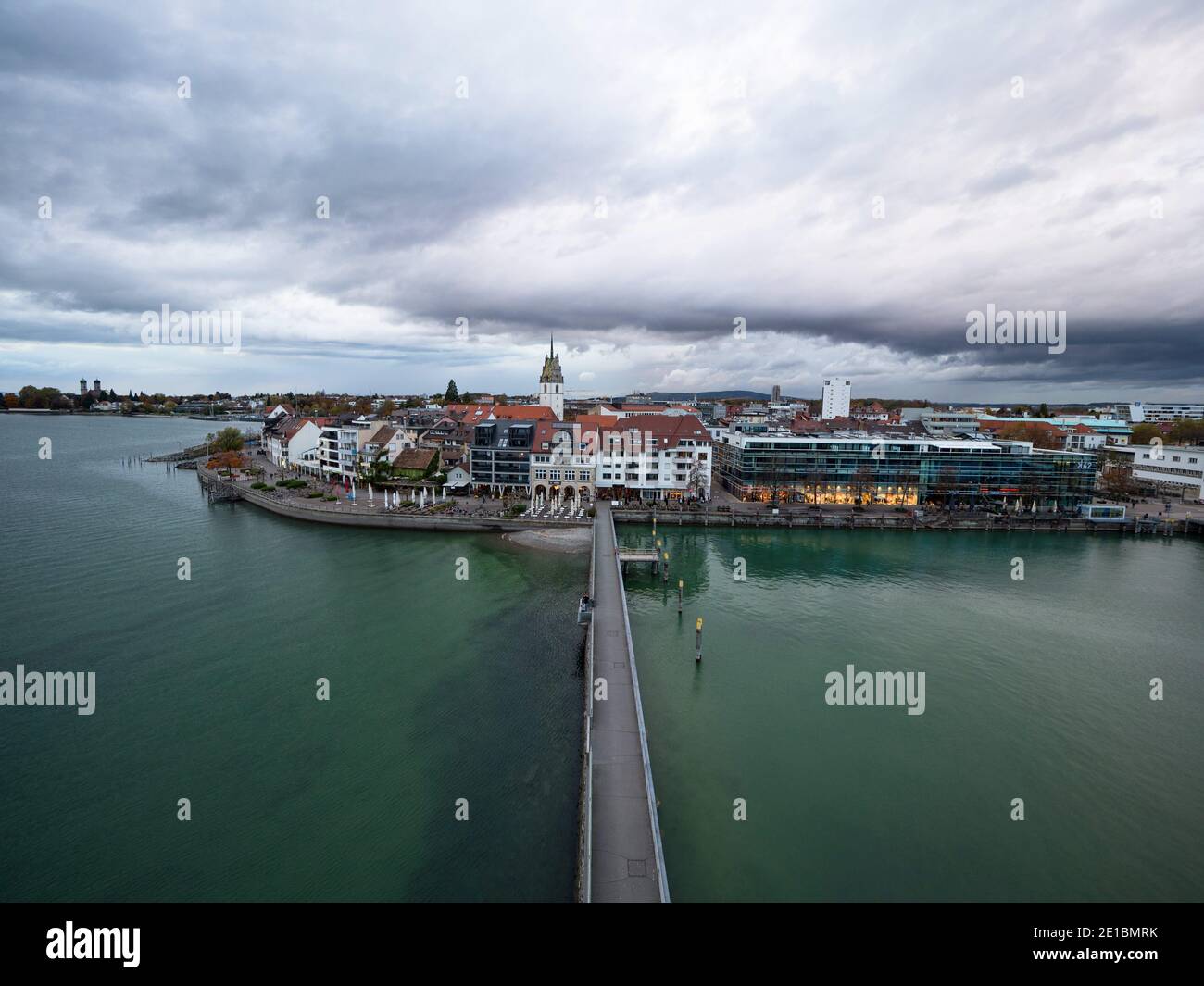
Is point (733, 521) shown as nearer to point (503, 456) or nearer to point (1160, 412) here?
point (503, 456)

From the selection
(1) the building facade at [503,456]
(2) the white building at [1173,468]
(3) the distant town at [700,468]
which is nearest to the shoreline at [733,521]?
(3) the distant town at [700,468]

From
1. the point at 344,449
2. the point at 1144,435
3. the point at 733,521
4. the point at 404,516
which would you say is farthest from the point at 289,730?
the point at 1144,435

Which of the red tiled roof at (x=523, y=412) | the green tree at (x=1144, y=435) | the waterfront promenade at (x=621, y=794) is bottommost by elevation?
the waterfront promenade at (x=621, y=794)

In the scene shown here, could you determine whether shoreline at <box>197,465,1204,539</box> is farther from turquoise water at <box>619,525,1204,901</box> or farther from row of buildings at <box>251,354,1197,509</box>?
turquoise water at <box>619,525,1204,901</box>

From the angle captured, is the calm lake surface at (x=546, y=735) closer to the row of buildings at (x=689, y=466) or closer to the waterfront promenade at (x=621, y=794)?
the waterfront promenade at (x=621, y=794)

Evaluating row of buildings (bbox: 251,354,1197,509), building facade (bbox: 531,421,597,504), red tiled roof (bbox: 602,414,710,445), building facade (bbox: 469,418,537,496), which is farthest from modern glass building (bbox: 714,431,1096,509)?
building facade (bbox: 469,418,537,496)

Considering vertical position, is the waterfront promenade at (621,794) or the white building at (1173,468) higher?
the white building at (1173,468)
